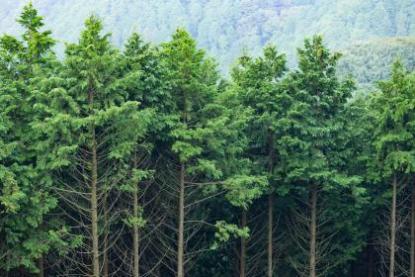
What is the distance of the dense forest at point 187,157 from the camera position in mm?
19672

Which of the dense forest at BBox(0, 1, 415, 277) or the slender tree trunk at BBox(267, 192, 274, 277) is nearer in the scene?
the dense forest at BBox(0, 1, 415, 277)

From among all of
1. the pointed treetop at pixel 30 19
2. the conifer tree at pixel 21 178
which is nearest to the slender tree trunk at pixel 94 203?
the conifer tree at pixel 21 178

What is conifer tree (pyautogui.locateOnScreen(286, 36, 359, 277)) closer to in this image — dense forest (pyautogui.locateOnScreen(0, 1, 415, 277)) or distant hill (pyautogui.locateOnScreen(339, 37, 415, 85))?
dense forest (pyautogui.locateOnScreen(0, 1, 415, 277))

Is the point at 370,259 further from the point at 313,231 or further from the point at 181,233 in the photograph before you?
the point at 181,233

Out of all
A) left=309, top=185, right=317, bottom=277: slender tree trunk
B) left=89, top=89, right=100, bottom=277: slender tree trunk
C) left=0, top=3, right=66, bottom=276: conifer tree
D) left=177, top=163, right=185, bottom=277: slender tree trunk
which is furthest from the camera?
left=309, top=185, right=317, bottom=277: slender tree trunk

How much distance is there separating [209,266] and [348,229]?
7134 mm

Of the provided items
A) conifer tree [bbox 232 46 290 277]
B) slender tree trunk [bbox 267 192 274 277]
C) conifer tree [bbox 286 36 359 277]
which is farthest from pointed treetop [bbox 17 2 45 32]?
slender tree trunk [bbox 267 192 274 277]

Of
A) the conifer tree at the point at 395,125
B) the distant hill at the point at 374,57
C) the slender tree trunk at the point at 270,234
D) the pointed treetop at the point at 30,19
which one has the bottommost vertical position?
the slender tree trunk at the point at 270,234

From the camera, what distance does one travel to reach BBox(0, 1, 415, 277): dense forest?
774 inches

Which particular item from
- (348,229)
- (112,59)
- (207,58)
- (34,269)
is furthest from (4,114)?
(348,229)

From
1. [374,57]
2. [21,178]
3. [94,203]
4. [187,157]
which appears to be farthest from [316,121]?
[374,57]

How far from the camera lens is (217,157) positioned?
2298 centimetres

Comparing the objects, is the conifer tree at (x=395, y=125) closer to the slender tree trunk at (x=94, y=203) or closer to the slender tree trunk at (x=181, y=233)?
the slender tree trunk at (x=181, y=233)

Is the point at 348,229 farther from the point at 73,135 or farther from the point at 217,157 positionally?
the point at 73,135
